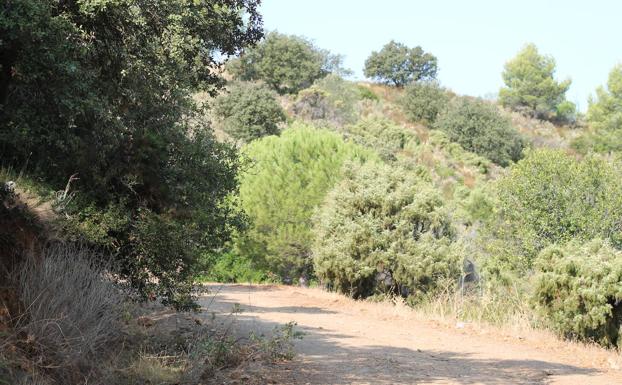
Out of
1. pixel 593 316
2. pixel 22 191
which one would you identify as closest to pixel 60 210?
pixel 22 191

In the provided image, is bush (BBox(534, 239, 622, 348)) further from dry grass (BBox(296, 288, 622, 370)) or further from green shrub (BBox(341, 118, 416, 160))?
green shrub (BBox(341, 118, 416, 160))

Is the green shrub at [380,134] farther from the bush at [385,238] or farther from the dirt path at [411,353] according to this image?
the dirt path at [411,353]

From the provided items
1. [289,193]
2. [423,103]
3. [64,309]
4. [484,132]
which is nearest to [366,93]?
[423,103]

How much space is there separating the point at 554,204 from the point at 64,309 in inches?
654

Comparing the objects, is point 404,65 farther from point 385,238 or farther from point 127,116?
point 127,116

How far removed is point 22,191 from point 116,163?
223 cm

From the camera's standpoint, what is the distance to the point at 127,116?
34.1ft

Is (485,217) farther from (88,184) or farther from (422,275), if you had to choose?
(88,184)

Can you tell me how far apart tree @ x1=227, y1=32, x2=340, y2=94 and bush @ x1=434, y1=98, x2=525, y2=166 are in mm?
13196

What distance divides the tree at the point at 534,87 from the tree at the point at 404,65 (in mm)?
8163

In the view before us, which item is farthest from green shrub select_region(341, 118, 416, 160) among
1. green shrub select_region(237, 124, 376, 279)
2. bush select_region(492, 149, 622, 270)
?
bush select_region(492, 149, 622, 270)

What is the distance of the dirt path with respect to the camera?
9133mm

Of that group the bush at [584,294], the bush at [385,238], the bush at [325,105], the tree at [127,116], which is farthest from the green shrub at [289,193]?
the bush at [325,105]

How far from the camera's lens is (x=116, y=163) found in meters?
10.4
